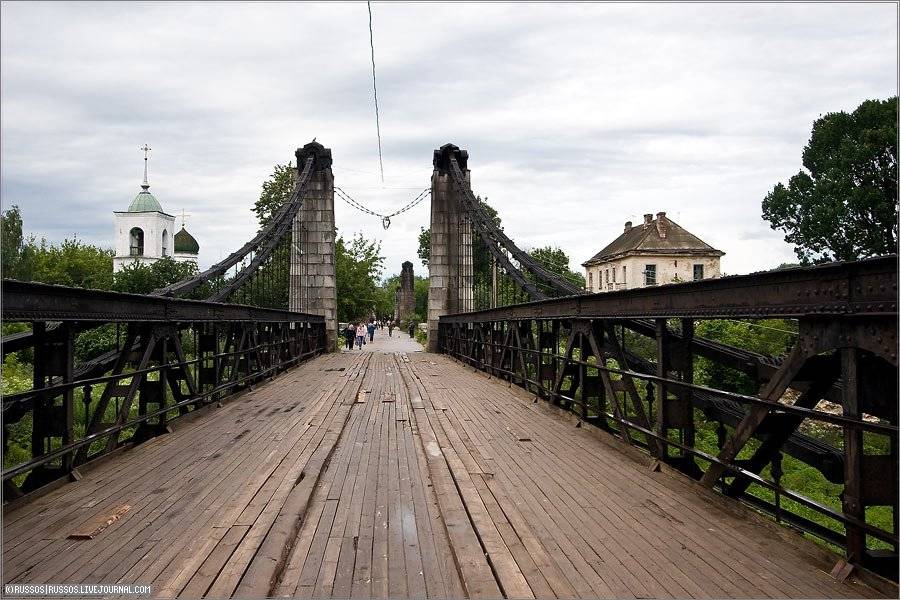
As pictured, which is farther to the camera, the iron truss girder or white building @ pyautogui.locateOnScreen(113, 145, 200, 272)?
white building @ pyautogui.locateOnScreen(113, 145, 200, 272)

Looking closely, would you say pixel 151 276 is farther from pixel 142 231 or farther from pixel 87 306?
pixel 142 231

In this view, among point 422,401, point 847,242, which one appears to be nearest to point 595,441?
point 422,401

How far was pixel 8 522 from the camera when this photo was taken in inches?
163

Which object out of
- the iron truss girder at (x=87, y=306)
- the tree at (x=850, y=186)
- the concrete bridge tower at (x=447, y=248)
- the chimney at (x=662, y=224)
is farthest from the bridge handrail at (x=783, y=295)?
the chimney at (x=662, y=224)

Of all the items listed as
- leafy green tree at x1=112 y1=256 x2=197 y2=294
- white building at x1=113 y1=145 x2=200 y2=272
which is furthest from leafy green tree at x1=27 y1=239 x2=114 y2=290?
leafy green tree at x1=112 y1=256 x2=197 y2=294

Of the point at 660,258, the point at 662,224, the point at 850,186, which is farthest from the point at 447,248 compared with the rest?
the point at 662,224

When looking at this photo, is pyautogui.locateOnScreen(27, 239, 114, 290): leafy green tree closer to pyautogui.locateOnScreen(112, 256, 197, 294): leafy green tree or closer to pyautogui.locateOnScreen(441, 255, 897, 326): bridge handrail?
pyautogui.locateOnScreen(112, 256, 197, 294): leafy green tree

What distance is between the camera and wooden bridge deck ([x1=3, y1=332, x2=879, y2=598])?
323 cm

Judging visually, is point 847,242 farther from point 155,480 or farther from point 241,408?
point 155,480

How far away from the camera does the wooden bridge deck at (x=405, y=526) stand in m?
3.23

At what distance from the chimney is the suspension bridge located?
38.8m

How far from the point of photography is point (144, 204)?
70.6 meters

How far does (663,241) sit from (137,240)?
49.2 m

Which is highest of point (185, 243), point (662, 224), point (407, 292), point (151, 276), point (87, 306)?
point (185, 243)
